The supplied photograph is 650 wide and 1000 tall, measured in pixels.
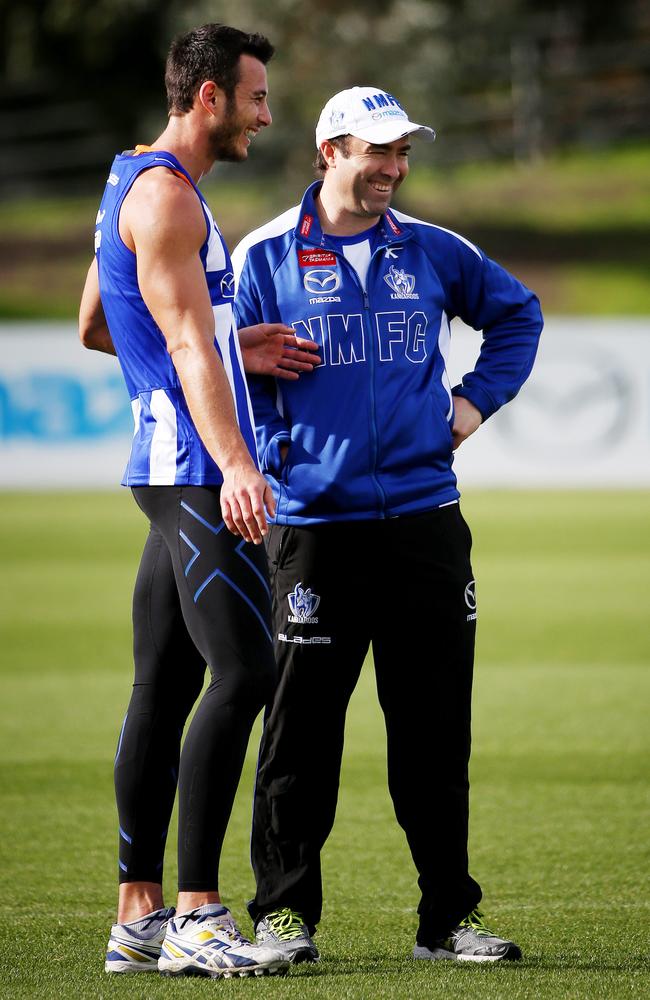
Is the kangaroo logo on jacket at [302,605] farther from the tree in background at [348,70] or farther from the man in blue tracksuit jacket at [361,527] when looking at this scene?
the tree in background at [348,70]

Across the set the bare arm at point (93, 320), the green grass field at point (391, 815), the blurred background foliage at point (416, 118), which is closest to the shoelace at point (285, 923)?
the green grass field at point (391, 815)

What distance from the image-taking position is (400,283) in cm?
385

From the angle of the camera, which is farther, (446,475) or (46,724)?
(46,724)

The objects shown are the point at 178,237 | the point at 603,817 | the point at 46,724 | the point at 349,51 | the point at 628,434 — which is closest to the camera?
the point at 178,237

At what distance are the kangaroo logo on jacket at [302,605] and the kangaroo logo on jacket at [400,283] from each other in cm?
80

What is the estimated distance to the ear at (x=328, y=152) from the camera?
3.87 meters

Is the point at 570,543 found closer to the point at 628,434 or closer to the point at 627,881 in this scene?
the point at 628,434

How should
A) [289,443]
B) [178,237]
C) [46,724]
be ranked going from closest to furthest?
[178,237], [289,443], [46,724]

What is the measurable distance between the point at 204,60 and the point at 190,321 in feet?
2.17

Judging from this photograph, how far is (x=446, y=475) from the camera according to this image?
12.8 ft

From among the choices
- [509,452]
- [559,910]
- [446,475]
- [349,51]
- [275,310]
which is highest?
[349,51]

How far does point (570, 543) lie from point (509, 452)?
10.1 ft

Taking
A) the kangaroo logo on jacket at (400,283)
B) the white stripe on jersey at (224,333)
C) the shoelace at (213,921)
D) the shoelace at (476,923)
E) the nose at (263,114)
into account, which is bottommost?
the shoelace at (476,923)

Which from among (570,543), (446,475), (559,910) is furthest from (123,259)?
(570,543)
